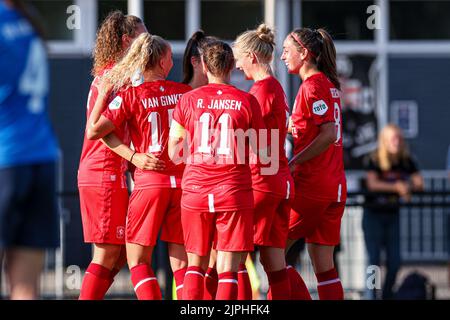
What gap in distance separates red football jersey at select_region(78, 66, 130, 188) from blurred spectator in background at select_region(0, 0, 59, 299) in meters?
2.11

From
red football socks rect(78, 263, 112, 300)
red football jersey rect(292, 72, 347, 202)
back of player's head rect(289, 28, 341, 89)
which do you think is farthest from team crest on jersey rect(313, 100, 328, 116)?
red football socks rect(78, 263, 112, 300)

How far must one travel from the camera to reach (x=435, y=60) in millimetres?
14789

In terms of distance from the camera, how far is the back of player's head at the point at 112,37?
296 inches

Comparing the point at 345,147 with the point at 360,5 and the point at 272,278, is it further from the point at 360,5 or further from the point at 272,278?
the point at 272,278

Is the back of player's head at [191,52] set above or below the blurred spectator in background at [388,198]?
above

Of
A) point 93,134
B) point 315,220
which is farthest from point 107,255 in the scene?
point 315,220

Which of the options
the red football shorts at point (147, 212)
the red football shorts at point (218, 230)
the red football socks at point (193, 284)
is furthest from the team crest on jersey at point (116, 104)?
the red football socks at point (193, 284)

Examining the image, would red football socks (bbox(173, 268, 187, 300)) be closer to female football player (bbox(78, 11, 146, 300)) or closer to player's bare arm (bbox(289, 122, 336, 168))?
female football player (bbox(78, 11, 146, 300))

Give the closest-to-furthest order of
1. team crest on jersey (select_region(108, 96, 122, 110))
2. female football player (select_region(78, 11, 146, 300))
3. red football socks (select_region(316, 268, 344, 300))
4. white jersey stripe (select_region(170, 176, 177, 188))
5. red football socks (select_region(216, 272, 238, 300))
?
red football socks (select_region(216, 272, 238, 300)) < team crest on jersey (select_region(108, 96, 122, 110)) < white jersey stripe (select_region(170, 176, 177, 188)) < female football player (select_region(78, 11, 146, 300)) < red football socks (select_region(316, 268, 344, 300))

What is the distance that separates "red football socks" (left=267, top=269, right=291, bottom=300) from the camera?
7402mm

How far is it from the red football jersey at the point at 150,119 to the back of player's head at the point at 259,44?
0.56 m

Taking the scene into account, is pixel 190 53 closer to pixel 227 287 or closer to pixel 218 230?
pixel 218 230

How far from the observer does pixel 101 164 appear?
7.42 meters

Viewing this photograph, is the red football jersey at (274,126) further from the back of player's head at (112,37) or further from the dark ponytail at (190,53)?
the back of player's head at (112,37)
